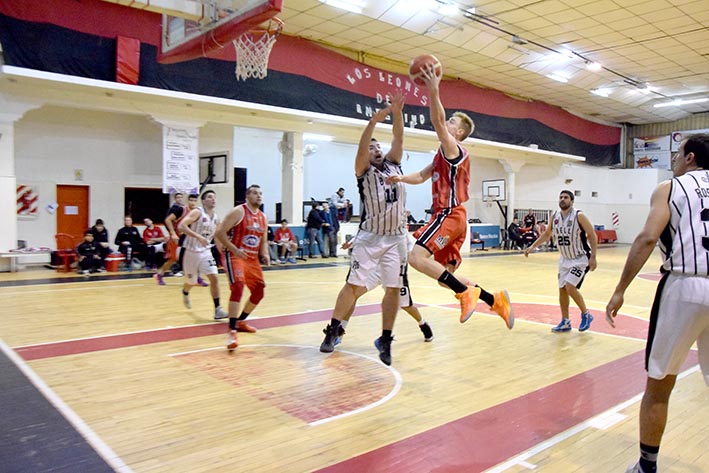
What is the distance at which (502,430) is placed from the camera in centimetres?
339

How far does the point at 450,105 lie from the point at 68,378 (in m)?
16.0

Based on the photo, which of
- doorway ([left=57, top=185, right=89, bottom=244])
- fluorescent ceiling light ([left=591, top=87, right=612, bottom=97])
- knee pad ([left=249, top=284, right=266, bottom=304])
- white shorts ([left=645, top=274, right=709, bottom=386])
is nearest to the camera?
white shorts ([left=645, top=274, right=709, bottom=386])

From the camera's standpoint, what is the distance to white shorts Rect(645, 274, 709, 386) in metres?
2.52

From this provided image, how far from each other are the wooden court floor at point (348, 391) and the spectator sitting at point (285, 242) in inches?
264

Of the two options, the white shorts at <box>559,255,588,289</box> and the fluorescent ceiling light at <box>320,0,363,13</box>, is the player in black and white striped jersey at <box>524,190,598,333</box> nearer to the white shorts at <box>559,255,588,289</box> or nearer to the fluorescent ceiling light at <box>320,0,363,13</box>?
the white shorts at <box>559,255,588,289</box>

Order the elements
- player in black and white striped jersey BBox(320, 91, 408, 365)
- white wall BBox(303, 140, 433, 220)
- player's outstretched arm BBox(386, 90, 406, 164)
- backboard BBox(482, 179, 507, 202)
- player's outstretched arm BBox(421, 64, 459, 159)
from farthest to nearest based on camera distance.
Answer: backboard BBox(482, 179, 507, 202)
white wall BBox(303, 140, 433, 220)
player in black and white striped jersey BBox(320, 91, 408, 365)
player's outstretched arm BBox(386, 90, 406, 164)
player's outstretched arm BBox(421, 64, 459, 159)

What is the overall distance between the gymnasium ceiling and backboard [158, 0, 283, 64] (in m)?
5.27

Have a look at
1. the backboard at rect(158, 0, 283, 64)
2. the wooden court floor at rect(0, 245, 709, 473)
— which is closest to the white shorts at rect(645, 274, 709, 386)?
the wooden court floor at rect(0, 245, 709, 473)

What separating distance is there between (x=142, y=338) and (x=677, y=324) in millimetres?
4984

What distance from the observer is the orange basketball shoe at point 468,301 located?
13.2 feet

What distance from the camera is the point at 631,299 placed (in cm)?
909

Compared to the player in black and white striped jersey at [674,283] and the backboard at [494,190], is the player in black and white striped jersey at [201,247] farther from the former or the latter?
the backboard at [494,190]

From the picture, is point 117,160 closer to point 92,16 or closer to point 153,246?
point 153,246

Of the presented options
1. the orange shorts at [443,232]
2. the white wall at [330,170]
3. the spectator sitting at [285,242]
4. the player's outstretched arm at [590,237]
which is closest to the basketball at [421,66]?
the orange shorts at [443,232]
